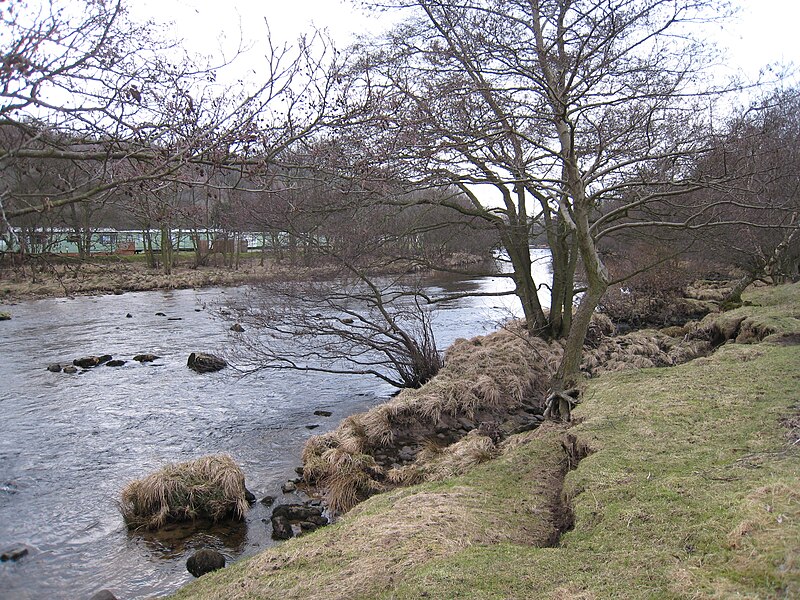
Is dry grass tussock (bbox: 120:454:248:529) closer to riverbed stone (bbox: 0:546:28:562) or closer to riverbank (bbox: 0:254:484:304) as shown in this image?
riverbed stone (bbox: 0:546:28:562)

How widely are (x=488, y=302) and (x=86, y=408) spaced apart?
53.9 feet

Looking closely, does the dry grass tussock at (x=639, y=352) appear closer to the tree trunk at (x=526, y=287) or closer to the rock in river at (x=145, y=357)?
the tree trunk at (x=526, y=287)

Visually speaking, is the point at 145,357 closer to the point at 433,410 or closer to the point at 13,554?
the point at 433,410

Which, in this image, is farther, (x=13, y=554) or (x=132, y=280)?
(x=132, y=280)

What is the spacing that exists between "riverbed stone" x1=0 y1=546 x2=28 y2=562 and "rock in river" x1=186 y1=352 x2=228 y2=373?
25.1ft

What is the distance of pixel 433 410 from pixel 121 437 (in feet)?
16.1

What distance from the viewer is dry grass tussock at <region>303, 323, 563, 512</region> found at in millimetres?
7766

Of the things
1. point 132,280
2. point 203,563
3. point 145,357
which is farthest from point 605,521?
point 132,280

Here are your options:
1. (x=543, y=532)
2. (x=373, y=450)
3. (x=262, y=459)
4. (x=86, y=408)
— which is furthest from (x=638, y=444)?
(x=86, y=408)

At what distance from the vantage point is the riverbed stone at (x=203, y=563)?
19.8ft

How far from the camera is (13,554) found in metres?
6.58

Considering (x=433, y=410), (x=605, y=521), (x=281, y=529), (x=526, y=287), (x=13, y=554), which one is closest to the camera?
(x=605, y=521)

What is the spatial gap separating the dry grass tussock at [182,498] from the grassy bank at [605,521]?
202 centimetres

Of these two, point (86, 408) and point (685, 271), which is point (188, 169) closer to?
point (86, 408)
